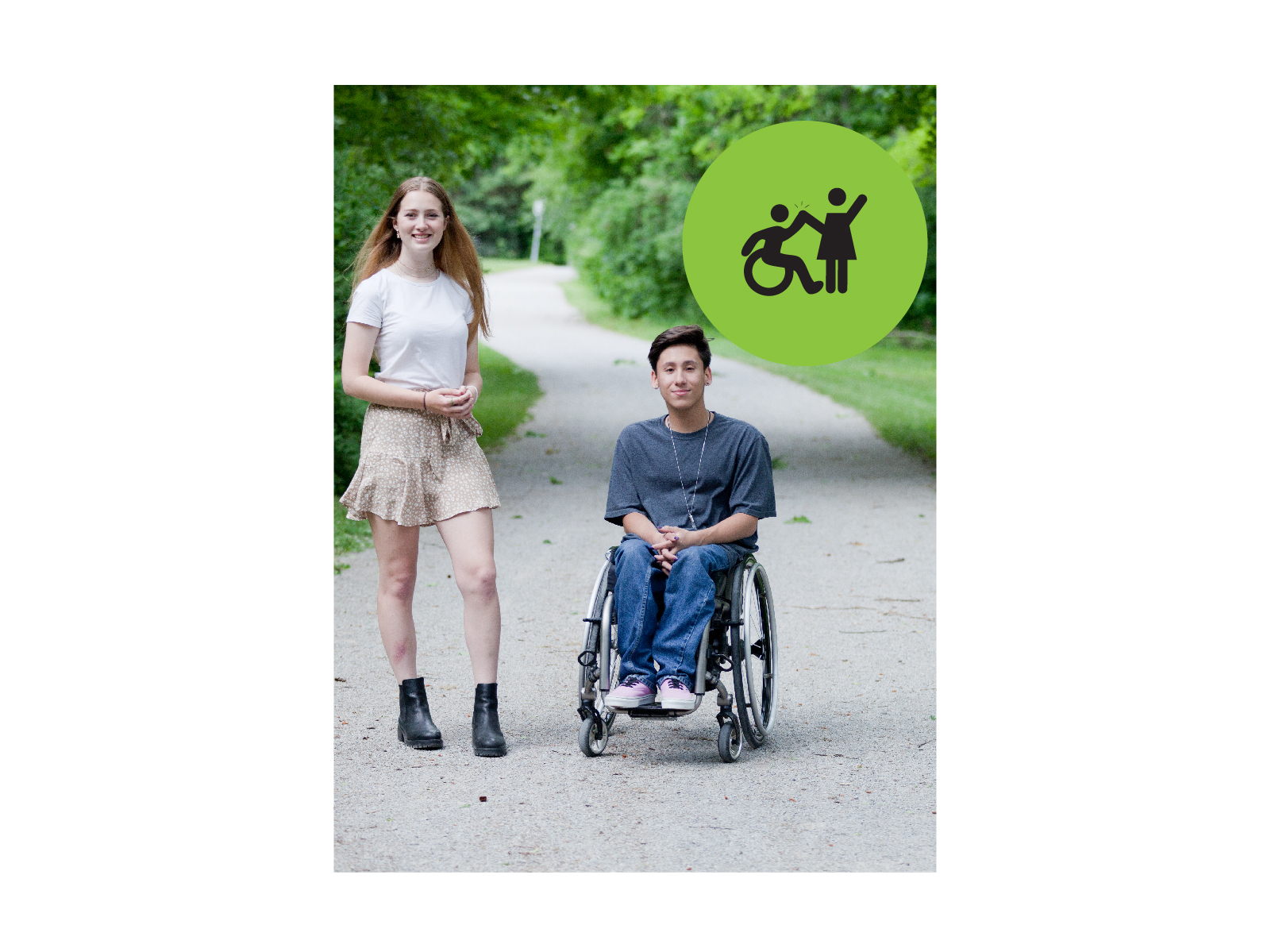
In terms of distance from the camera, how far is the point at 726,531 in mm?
4215

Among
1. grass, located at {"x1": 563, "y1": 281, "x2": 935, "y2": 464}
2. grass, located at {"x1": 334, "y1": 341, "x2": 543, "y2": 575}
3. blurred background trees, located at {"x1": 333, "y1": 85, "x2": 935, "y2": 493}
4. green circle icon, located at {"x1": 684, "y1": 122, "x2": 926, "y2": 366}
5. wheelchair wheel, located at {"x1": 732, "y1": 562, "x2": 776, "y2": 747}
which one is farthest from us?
grass, located at {"x1": 563, "y1": 281, "x2": 935, "y2": 464}

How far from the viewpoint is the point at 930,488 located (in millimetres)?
10422

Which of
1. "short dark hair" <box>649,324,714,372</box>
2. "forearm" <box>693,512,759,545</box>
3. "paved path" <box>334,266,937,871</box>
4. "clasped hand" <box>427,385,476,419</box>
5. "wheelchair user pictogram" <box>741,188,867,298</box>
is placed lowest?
"paved path" <box>334,266,937,871</box>

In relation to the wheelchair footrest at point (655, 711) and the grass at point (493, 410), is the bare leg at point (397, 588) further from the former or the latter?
the grass at point (493, 410)

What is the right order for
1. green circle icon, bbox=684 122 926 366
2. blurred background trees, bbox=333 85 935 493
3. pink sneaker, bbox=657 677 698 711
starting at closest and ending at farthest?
pink sneaker, bbox=657 677 698 711 < green circle icon, bbox=684 122 926 366 < blurred background trees, bbox=333 85 935 493

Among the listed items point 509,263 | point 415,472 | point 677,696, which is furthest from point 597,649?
point 509,263

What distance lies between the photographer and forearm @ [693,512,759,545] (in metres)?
4.20

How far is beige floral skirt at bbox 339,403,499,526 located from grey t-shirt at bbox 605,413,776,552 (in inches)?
18.3

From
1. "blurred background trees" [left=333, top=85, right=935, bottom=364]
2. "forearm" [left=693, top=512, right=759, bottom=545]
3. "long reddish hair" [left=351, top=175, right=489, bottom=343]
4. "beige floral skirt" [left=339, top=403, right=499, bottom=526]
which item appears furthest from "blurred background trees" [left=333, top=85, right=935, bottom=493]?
"forearm" [left=693, top=512, right=759, bottom=545]

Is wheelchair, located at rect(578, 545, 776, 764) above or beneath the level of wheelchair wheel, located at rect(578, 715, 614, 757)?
above

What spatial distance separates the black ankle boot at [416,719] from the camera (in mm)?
4340

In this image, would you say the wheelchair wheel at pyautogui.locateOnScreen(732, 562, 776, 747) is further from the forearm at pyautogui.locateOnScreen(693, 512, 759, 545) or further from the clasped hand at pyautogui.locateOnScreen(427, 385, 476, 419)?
the clasped hand at pyautogui.locateOnScreen(427, 385, 476, 419)

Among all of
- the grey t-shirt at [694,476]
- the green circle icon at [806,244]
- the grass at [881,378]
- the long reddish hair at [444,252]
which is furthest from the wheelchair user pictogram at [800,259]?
the grass at [881,378]

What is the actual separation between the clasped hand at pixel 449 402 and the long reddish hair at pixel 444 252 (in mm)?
217
